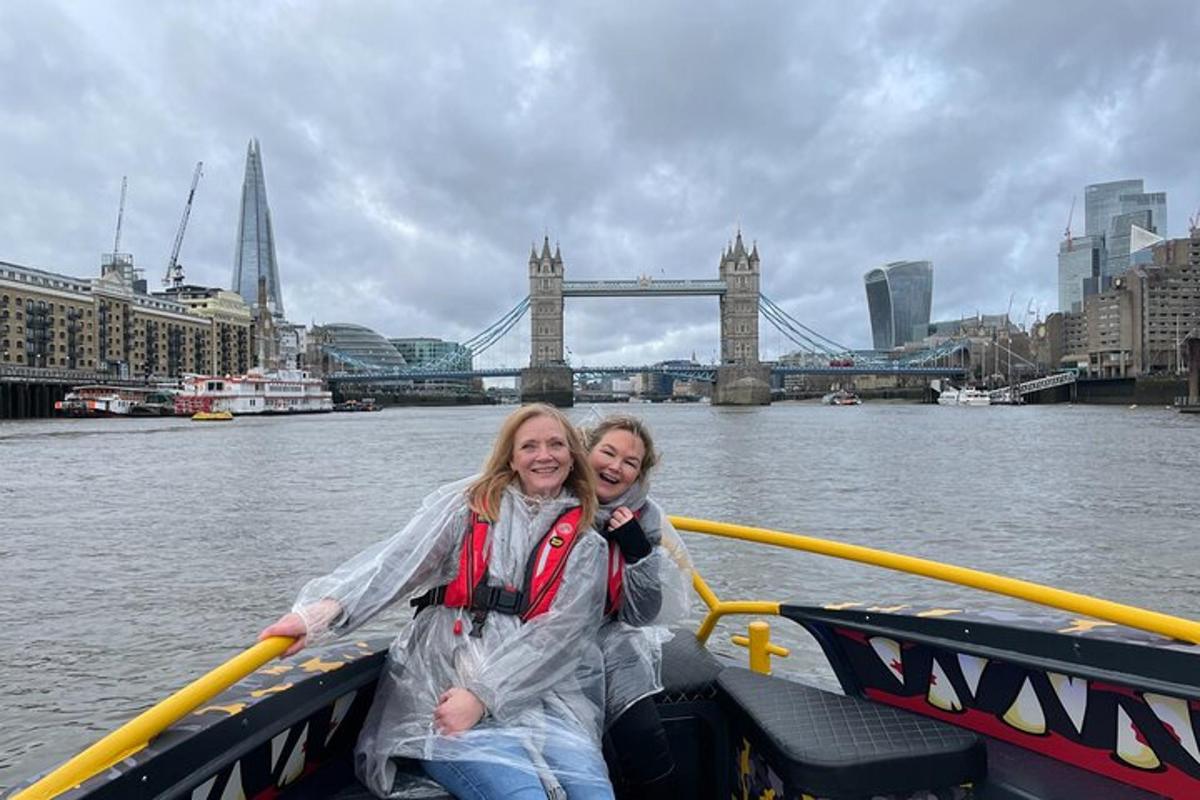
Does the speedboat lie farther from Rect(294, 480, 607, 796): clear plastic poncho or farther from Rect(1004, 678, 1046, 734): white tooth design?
Rect(294, 480, 607, 796): clear plastic poncho

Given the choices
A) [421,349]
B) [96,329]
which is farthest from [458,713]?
[421,349]

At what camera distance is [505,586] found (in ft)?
8.71

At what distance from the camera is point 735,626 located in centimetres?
767

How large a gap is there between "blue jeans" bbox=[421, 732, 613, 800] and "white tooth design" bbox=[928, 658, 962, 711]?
1237mm

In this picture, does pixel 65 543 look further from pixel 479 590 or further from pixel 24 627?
pixel 479 590

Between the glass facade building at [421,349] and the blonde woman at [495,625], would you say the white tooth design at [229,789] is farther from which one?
the glass facade building at [421,349]

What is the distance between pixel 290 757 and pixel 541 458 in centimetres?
113

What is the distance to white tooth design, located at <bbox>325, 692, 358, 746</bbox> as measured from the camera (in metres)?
2.77

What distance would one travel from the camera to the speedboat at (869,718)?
2234 millimetres

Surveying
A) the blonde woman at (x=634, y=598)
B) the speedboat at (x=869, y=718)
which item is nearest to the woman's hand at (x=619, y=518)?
the blonde woman at (x=634, y=598)

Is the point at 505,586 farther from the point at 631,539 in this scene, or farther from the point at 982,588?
the point at 982,588

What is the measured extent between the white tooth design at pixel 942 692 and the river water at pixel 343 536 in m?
1.47

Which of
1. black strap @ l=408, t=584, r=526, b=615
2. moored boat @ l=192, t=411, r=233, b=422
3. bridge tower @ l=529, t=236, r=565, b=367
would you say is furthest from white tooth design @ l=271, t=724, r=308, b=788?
bridge tower @ l=529, t=236, r=565, b=367

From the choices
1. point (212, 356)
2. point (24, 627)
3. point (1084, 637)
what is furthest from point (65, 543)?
point (212, 356)
